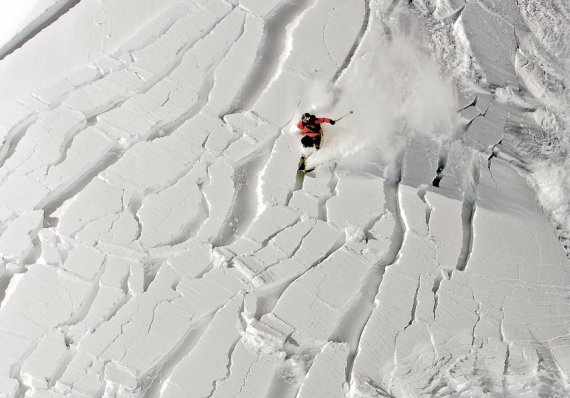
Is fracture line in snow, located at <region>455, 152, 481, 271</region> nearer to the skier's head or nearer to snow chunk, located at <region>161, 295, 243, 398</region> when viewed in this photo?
the skier's head

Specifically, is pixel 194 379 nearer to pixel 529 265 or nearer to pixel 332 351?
pixel 332 351

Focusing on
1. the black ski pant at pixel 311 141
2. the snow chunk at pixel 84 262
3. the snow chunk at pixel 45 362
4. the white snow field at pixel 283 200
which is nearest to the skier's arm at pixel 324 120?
the black ski pant at pixel 311 141

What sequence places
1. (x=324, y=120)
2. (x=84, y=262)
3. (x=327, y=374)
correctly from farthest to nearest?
1. (x=324, y=120)
2. (x=84, y=262)
3. (x=327, y=374)

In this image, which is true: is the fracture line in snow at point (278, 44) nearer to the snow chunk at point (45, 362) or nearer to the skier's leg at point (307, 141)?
the skier's leg at point (307, 141)

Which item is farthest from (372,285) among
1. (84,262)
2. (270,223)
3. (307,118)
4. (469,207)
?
(84,262)

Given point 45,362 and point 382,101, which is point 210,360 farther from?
point 382,101

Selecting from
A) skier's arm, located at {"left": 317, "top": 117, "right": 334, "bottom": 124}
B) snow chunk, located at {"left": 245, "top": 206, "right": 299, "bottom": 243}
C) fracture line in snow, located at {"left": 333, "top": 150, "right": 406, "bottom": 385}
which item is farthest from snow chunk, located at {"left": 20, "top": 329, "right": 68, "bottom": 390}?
skier's arm, located at {"left": 317, "top": 117, "right": 334, "bottom": 124}
